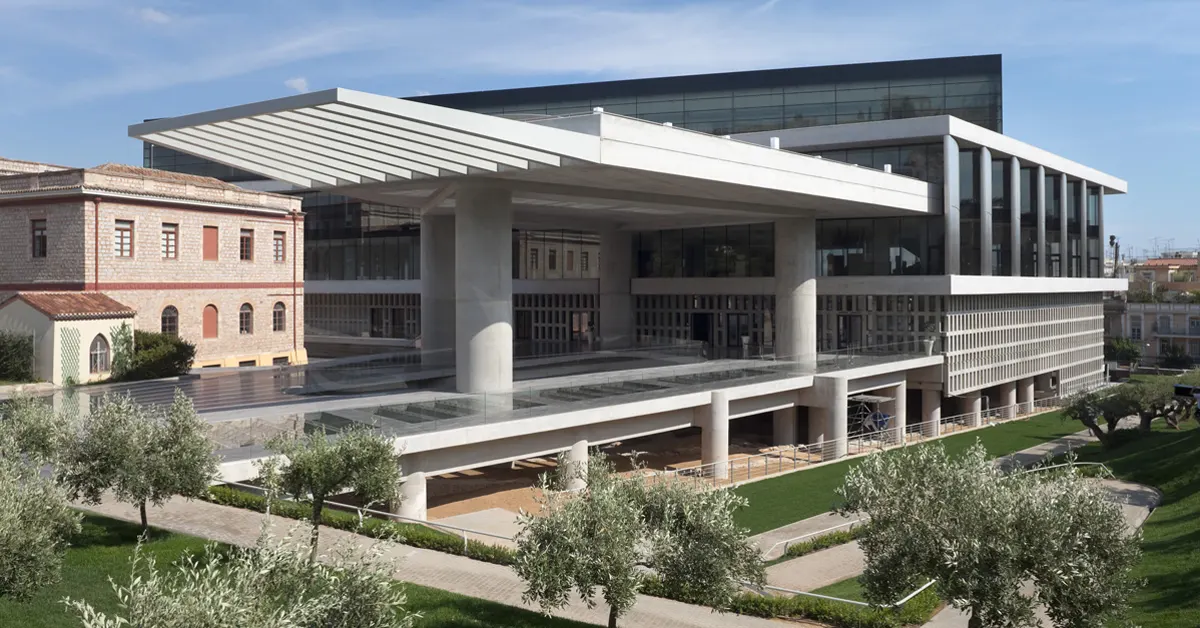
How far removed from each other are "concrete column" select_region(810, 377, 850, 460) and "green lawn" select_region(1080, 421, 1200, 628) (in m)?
8.70

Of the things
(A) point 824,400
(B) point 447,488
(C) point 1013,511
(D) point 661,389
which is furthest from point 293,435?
(A) point 824,400

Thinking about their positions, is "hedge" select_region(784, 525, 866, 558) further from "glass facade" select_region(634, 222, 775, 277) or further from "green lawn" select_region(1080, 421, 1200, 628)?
"glass facade" select_region(634, 222, 775, 277)

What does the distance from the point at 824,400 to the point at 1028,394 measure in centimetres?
2187

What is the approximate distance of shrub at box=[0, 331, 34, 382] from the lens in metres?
29.5

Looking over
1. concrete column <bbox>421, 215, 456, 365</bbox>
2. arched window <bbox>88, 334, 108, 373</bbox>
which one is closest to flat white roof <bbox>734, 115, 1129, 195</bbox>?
concrete column <bbox>421, 215, 456, 365</bbox>

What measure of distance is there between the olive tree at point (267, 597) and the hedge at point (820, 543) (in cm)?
1274

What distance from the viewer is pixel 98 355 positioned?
31312 mm

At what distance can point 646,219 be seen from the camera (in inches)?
1768

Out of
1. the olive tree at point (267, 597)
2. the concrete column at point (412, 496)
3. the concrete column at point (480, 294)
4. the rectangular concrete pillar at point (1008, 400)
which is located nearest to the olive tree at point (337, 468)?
the concrete column at point (412, 496)

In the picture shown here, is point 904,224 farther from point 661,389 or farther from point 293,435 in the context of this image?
point 293,435

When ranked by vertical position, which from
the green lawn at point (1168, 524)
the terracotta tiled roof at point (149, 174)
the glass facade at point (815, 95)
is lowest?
the green lawn at point (1168, 524)

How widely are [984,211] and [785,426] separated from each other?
15709 millimetres

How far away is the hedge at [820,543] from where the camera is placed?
20.2m

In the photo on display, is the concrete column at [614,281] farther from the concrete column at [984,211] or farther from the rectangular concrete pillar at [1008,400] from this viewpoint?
the rectangular concrete pillar at [1008,400]
